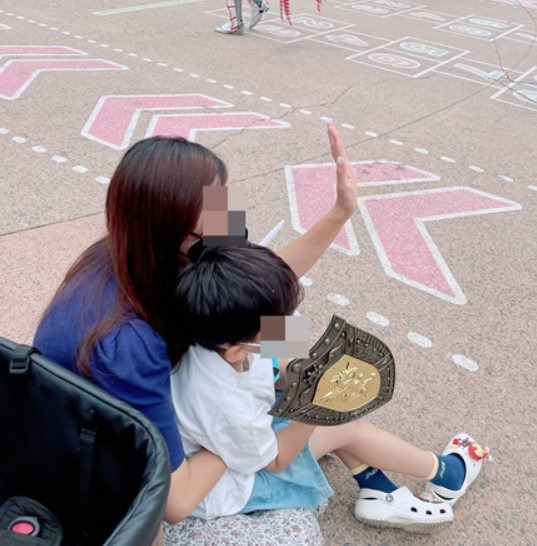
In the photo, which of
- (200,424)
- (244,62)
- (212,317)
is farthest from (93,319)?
(244,62)

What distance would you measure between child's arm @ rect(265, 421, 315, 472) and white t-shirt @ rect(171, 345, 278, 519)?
30 mm

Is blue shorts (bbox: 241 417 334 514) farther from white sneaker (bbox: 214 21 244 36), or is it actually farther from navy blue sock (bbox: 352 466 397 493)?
white sneaker (bbox: 214 21 244 36)

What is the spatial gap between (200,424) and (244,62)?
5.51 metres

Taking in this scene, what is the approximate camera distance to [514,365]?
2.56 metres

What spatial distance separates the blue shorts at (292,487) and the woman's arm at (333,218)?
0.57 m

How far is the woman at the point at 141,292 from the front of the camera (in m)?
1.22

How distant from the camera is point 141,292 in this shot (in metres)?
1.29

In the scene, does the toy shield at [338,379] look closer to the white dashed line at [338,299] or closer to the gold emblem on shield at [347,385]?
the gold emblem on shield at [347,385]

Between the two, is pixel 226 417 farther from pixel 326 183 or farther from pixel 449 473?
pixel 326 183

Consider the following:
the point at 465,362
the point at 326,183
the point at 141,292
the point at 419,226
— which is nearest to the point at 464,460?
the point at 465,362

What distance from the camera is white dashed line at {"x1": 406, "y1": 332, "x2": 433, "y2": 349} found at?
104 inches

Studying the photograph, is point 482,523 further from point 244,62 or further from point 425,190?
point 244,62

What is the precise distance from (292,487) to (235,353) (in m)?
0.52

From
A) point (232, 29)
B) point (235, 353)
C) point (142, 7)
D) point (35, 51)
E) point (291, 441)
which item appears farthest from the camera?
point (142, 7)
